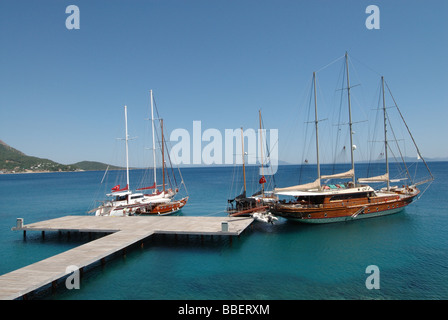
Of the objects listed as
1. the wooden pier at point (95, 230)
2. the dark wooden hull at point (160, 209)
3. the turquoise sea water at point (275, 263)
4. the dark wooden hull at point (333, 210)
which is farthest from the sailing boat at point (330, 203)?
the dark wooden hull at point (160, 209)

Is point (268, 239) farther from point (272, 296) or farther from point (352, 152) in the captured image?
point (352, 152)

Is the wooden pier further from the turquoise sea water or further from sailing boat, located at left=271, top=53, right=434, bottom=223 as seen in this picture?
sailing boat, located at left=271, top=53, right=434, bottom=223

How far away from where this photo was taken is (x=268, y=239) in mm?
26109

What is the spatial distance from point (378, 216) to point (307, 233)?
13064mm

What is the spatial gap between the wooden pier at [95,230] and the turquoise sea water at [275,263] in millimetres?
1251

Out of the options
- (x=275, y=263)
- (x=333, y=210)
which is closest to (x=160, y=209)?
(x=275, y=263)

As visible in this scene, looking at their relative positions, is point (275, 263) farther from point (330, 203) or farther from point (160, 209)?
point (160, 209)

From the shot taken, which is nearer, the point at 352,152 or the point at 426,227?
the point at 426,227

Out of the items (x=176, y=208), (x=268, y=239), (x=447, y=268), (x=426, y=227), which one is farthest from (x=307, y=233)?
(x=176, y=208)

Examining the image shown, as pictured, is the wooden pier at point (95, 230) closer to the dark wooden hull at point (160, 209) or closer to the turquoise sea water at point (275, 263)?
the turquoise sea water at point (275, 263)

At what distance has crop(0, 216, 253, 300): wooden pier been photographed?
1438 centimetres

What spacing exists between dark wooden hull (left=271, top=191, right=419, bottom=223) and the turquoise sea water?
103 centimetres

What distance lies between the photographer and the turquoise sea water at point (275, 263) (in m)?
15.3
